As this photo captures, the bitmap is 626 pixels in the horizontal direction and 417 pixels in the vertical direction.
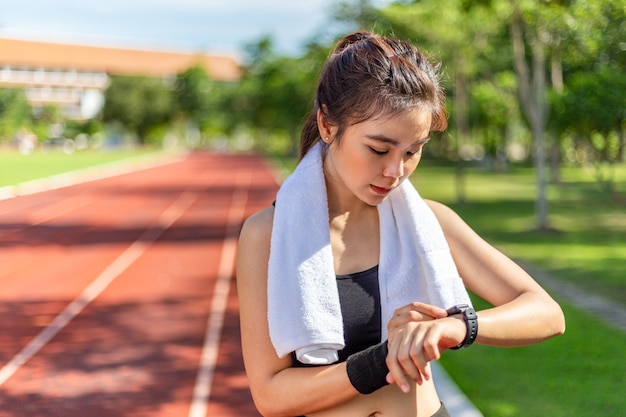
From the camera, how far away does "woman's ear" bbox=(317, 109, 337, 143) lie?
6.45 ft

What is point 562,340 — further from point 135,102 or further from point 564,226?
point 135,102

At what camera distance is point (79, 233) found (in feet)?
54.4

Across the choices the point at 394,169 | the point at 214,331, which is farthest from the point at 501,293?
the point at 214,331

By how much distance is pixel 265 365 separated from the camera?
1.92m

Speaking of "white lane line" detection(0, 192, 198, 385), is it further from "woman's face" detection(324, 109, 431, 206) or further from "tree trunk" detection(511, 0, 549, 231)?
"tree trunk" detection(511, 0, 549, 231)

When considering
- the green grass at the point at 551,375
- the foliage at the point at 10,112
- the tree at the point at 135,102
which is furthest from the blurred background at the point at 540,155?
the tree at the point at 135,102

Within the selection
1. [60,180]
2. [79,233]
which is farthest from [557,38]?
[60,180]

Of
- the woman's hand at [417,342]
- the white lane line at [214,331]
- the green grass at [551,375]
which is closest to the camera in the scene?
the woman's hand at [417,342]

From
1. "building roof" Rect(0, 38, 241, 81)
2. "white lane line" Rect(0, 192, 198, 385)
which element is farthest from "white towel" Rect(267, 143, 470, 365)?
"building roof" Rect(0, 38, 241, 81)

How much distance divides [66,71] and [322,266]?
372 feet

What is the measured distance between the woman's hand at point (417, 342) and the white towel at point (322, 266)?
0.19 meters

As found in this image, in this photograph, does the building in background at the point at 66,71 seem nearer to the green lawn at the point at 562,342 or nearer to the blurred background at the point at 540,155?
the blurred background at the point at 540,155

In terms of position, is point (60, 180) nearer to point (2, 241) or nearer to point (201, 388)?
point (2, 241)

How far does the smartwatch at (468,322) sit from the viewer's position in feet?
5.81
